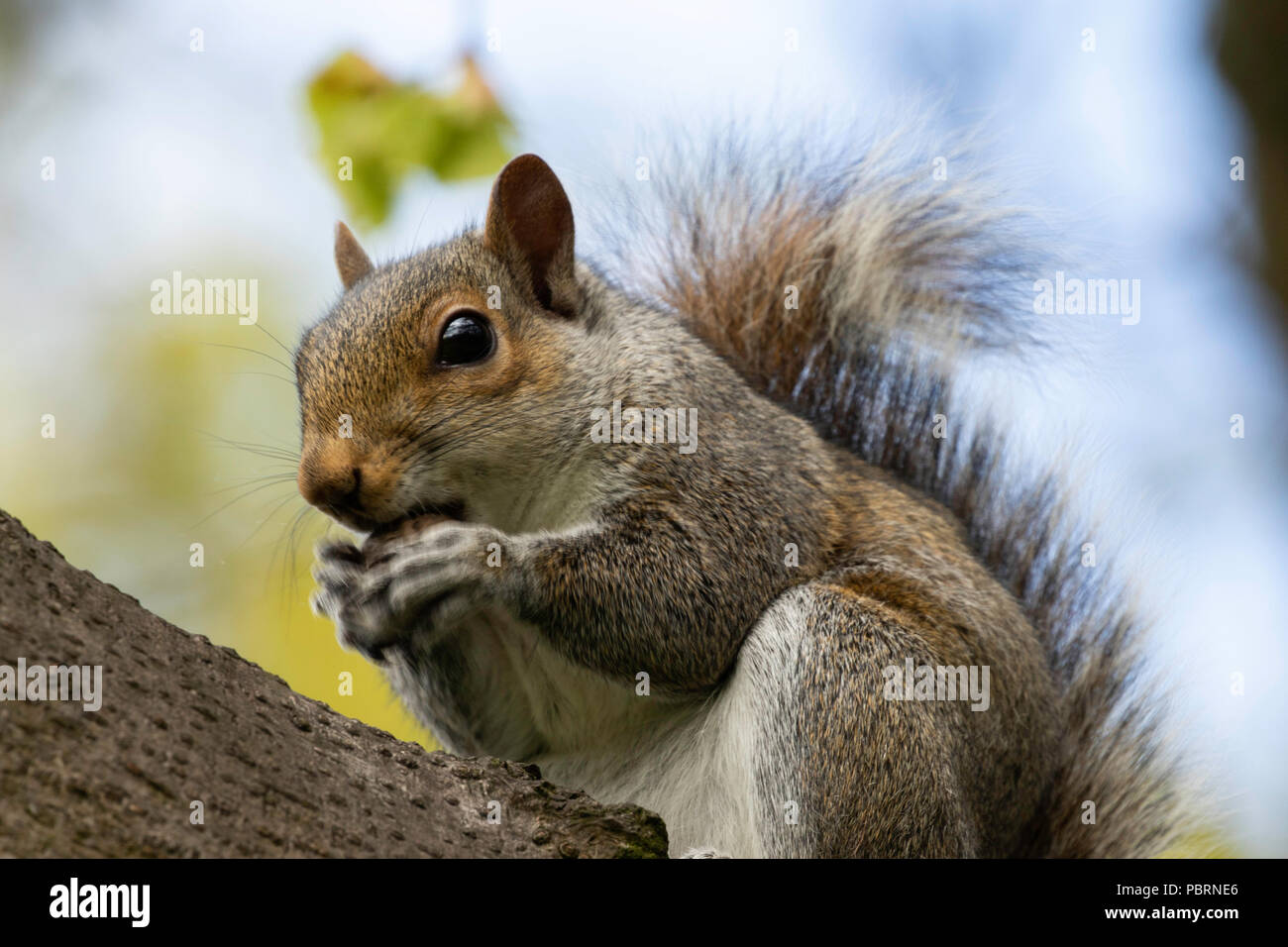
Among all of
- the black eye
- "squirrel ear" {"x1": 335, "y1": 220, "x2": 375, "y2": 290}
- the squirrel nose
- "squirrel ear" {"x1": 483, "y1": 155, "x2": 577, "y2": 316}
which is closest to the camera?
the squirrel nose

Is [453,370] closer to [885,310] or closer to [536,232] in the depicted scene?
[536,232]

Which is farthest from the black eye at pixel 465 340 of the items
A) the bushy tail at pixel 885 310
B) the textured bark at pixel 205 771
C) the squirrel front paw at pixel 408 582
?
the bushy tail at pixel 885 310

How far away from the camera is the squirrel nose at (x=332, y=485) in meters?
2.29

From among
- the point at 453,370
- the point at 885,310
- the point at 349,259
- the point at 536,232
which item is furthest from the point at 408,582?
the point at 885,310

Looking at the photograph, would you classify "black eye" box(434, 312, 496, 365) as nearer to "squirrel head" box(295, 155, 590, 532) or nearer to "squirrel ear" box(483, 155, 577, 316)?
"squirrel head" box(295, 155, 590, 532)

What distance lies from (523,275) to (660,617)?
2.87ft

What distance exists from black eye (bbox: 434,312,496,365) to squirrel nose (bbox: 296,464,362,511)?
359mm

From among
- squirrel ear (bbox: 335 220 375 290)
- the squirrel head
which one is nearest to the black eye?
the squirrel head

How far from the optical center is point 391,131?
3262 mm

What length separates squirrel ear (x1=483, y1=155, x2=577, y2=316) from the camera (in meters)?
2.79

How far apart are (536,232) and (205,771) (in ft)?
5.31
